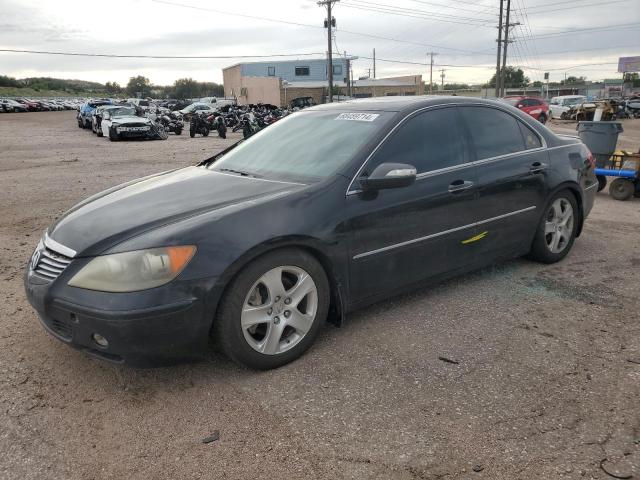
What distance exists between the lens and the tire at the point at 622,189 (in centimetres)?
834

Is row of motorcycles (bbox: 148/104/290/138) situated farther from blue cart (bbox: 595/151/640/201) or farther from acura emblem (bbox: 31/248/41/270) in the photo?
acura emblem (bbox: 31/248/41/270)

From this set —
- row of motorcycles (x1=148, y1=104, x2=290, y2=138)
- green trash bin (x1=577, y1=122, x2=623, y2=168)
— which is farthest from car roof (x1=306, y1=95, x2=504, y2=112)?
row of motorcycles (x1=148, y1=104, x2=290, y2=138)

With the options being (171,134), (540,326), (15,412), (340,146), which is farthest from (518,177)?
(171,134)

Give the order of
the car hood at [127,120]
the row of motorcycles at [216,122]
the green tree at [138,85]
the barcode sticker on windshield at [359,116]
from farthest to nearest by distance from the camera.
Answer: the green tree at [138,85] → the row of motorcycles at [216,122] → the car hood at [127,120] → the barcode sticker on windshield at [359,116]

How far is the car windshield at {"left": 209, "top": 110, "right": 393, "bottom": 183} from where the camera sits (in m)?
3.65

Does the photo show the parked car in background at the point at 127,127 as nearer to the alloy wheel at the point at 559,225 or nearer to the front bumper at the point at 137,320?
the alloy wheel at the point at 559,225

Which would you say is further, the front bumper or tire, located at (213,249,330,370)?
tire, located at (213,249,330,370)

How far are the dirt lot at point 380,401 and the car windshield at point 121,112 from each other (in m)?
21.3

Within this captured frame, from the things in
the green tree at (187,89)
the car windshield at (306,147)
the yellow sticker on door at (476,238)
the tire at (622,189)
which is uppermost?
the green tree at (187,89)

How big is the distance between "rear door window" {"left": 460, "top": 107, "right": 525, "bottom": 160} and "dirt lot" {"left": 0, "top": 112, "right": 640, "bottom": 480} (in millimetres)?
1151

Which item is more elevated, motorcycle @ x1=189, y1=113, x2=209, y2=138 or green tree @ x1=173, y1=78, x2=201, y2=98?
green tree @ x1=173, y1=78, x2=201, y2=98

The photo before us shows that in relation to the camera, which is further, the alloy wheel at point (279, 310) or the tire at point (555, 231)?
the tire at point (555, 231)

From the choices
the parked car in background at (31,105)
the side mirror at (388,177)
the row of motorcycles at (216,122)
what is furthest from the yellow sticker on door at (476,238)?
the parked car in background at (31,105)

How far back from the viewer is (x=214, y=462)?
2.43 meters
